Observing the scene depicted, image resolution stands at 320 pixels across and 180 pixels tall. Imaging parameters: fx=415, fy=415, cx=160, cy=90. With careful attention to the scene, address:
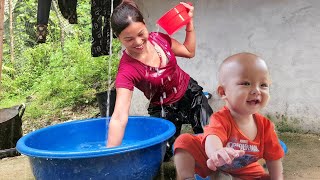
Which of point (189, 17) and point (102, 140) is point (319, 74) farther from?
point (102, 140)

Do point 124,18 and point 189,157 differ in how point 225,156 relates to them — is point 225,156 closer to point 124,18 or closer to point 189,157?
point 189,157

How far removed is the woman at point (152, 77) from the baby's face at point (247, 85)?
0.82 metres

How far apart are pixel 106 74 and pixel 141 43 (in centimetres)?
537

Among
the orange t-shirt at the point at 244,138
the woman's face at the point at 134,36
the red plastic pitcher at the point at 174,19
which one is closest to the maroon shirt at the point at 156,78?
the woman's face at the point at 134,36

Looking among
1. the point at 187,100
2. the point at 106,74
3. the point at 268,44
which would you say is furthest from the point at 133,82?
the point at 106,74

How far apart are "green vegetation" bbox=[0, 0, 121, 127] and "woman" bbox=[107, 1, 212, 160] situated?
Result: 3.96 metres

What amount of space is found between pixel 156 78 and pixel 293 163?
4.47 feet

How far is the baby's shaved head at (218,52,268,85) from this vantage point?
1.81 meters

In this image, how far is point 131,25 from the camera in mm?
2455

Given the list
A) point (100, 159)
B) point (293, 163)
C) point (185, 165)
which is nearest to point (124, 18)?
point (100, 159)

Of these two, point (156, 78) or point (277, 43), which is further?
point (277, 43)

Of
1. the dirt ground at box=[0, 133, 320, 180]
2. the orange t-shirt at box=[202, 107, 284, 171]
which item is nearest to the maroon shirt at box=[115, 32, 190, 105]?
the dirt ground at box=[0, 133, 320, 180]

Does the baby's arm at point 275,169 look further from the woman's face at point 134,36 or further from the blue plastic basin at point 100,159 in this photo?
the woman's face at point 134,36

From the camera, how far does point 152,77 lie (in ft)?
8.88
